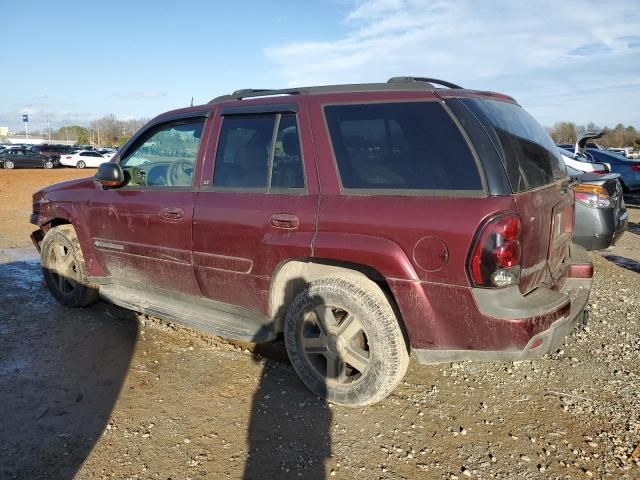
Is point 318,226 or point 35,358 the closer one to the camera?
point 318,226

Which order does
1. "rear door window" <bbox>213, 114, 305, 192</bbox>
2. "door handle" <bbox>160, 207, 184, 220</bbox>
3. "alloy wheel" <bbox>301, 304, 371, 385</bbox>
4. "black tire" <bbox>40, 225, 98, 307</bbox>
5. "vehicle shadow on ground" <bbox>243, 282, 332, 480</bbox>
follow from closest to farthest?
1. "vehicle shadow on ground" <bbox>243, 282, 332, 480</bbox>
2. "alloy wheel" <bbox>301, 304, 371, 385</bbox>
3. "rear door window" <bbox>213, 114, 305, 192</bbox>
4. "door handle" <bbox>160, 207, 184, 220</bbox>
5. "black tire" <bbox>40, 225, 98, 307</bbox>

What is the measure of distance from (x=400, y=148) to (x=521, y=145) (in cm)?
70

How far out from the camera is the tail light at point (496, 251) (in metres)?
2.47

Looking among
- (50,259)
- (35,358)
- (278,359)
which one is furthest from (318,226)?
(50,259)

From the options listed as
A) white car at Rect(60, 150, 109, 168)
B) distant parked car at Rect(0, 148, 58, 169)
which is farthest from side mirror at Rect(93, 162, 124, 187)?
white car at Rect(60, 150, 109, 168)

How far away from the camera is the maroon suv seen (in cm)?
258

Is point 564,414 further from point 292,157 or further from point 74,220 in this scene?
point 74,220

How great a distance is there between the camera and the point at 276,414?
3.07 meters

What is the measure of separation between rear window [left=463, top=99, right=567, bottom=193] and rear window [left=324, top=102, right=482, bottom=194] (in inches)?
8.5

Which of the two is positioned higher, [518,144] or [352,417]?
[518,144]

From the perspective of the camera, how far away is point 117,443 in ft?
9.17

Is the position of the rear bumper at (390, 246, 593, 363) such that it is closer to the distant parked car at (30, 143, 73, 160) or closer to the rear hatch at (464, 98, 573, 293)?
the rear hatch at (464, 98, 573, 293)

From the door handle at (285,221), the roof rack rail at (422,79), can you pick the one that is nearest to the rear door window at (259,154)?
the door handle at (285,221)

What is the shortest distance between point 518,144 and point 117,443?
2.86m
